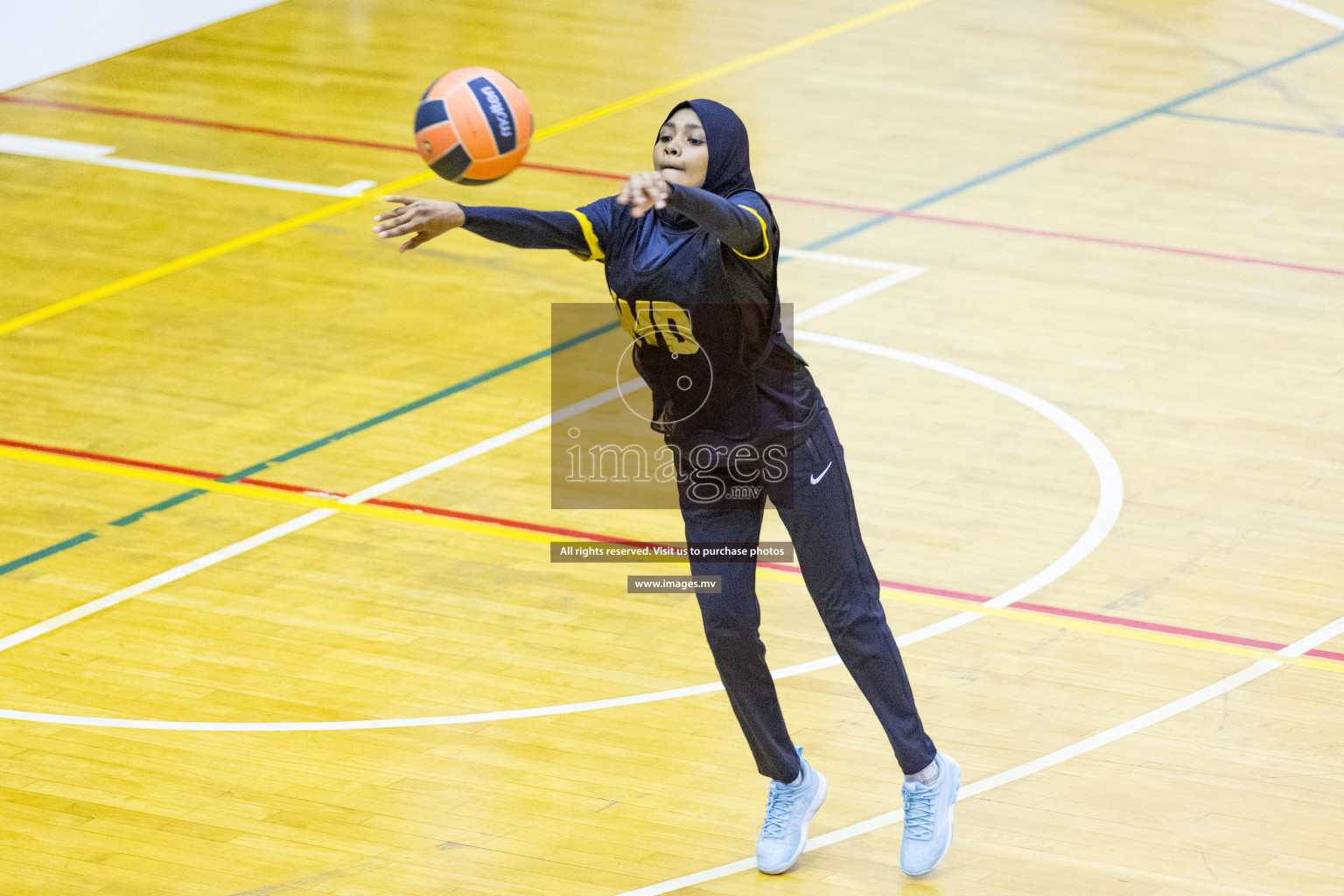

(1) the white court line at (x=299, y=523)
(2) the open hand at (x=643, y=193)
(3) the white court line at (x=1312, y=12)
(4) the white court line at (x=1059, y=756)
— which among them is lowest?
(1) the white court line at (x=299, y=523)

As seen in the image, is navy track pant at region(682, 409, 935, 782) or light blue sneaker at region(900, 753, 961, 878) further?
light blue sneaker at region(900, 753, 961, 878)

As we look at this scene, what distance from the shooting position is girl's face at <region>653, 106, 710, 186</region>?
17.6ft

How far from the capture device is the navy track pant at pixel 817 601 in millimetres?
5605

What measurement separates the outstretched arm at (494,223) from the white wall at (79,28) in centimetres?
1121

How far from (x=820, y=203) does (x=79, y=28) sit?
7.05 metres

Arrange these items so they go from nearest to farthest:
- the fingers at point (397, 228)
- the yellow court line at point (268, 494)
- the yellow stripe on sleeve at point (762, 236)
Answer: the fingers at point (397, 228), the yellow stripe on sleeve at point (762, 236), the yellow court line at point (268, 494)

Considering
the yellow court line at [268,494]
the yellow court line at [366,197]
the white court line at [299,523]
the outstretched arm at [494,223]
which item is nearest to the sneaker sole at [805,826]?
the outstretched arm at [494,223]

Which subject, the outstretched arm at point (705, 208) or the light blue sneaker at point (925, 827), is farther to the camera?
the light blue sneaker at point (925, 827)

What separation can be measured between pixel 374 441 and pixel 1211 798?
445cm

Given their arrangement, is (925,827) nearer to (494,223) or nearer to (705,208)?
(705,208)

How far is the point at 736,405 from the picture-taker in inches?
219

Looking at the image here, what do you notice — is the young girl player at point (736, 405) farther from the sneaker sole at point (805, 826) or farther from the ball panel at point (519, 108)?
the ball panel at point (519, 108)

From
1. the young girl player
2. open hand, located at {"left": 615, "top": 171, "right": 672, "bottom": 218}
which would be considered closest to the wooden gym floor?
the young girl player

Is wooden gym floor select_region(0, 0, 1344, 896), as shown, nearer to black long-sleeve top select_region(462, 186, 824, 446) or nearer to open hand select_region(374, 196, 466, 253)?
black long-sleeve top select_region(462, 186, 824, 446)
